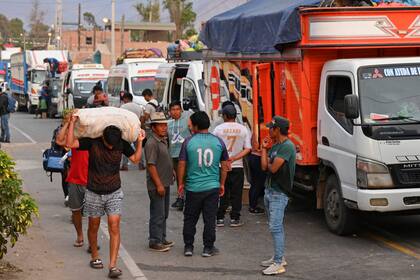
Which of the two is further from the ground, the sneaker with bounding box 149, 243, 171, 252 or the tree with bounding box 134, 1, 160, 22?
the tree with bounding box 134, 1, 160, 22

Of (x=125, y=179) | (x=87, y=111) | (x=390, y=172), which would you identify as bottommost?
(x=125, y=179)

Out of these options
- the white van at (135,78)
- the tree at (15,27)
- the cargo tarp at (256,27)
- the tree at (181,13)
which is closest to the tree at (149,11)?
the tree at (181,13)

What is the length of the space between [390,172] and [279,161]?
1660 mm

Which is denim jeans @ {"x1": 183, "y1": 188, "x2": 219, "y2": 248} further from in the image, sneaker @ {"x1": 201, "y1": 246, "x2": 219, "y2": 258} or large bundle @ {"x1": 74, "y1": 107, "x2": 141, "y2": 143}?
large bundle @ {"x1": 74, "y1": 107, "x2": 141, "y2": 143}

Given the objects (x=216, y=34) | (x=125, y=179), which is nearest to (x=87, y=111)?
(x=216, y=34)

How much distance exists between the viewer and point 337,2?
1053 centimetres

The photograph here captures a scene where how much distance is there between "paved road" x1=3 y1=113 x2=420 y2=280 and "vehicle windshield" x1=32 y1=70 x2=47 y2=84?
31.3 meters

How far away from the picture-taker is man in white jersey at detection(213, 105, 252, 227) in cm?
1074

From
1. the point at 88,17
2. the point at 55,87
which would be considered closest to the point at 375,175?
the point at 55,87

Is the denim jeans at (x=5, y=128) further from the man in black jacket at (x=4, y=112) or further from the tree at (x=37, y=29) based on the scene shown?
the tree at (x=37, y=29)

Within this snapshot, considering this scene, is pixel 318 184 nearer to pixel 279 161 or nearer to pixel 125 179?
pixel 279 161

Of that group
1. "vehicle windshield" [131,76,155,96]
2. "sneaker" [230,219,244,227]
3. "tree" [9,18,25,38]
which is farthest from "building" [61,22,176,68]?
"sneaker" [230,219,244,227]

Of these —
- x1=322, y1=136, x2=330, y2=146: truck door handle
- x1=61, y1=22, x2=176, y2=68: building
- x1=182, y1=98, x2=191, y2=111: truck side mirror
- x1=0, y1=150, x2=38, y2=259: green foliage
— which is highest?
x1=61, y1=22, x2=176, y2=68: building

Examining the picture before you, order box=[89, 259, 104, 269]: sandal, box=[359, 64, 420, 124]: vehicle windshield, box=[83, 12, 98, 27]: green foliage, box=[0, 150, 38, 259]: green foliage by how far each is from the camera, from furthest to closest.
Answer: box=[83, 12, 98, 27]: green foliage → box=[359, 64, 420, 124]: vehicle windshield → box=[89, 259, 104, 269]: sandal → box=[0, 150, 38, 259]: green foliage
